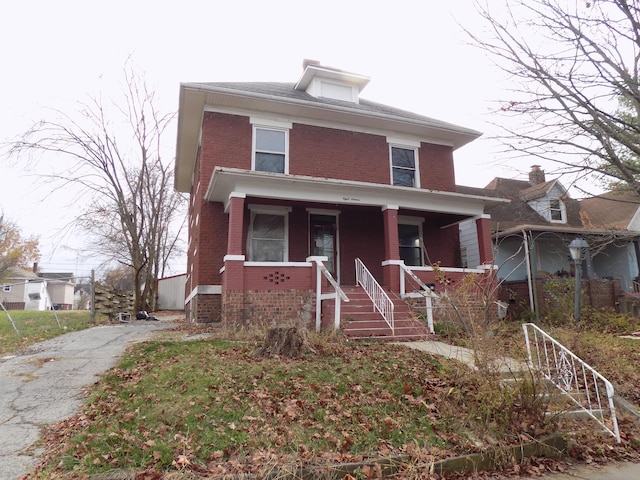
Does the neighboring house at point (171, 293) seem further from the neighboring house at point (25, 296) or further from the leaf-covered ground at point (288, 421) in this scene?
the neighboring house at point (25, 296)

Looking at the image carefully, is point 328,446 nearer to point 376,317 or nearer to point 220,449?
point 220,449

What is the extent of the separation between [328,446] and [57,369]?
494 centimetres

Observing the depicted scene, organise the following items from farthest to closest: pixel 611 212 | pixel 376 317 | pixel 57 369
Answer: pixel 611 212 → pixel 376 317 → pixel 57 369

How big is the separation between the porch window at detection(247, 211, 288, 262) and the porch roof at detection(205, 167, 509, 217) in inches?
46.3

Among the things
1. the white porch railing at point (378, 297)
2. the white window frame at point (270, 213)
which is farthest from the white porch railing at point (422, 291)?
the white window frame at point (270, 213)

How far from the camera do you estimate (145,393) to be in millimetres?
4949

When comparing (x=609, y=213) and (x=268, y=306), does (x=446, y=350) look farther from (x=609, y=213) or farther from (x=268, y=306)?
(x=609, y=213)

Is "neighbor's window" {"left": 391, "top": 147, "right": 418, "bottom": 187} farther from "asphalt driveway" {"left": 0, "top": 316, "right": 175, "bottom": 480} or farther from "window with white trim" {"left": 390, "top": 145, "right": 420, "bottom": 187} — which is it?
"asphalt driveway" {"left": 0, "top": 316, "right": 175, "bottom": 480}

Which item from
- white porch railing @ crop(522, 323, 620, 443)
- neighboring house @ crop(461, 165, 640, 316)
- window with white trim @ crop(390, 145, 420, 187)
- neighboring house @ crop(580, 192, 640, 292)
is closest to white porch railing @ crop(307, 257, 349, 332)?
white porch railing @ crop(522, 323, 620, 443)

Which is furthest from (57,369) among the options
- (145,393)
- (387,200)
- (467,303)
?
(387,200)

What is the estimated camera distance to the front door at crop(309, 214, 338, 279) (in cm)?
1281

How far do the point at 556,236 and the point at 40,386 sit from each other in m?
17.4

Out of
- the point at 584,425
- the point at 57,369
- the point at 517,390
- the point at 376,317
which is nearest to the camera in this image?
the point at 517,390

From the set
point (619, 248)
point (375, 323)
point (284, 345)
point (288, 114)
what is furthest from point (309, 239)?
point (619, 248)
